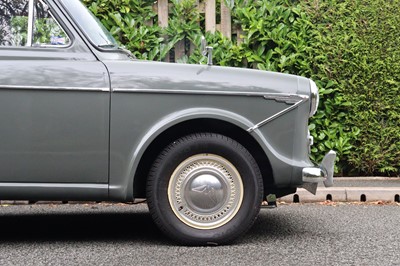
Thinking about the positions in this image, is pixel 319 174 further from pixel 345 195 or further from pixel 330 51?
pixel 330 51

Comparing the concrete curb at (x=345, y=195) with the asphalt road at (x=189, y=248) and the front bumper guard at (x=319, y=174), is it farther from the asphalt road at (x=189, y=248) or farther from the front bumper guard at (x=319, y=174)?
the front bumper guard at (x=319, y=174)

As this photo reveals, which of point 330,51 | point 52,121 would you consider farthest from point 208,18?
point 52,121

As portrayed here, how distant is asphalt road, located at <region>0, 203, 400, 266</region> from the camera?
541 centimetres

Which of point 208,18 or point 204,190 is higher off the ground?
point 208,18

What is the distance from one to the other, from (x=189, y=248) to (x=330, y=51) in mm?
4263

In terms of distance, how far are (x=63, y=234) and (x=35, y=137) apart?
1007mm

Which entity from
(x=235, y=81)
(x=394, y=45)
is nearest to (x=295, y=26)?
(x=394, y=45)

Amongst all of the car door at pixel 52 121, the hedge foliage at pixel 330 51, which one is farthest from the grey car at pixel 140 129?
the hedge foliage at pixel 330 51

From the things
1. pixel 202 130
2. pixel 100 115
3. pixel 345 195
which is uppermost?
pixel 100 115

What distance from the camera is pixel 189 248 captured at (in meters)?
5.78

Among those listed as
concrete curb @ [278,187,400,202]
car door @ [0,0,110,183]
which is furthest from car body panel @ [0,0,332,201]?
concrete curb @ [278,187,400,202]

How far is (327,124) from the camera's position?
941 cm

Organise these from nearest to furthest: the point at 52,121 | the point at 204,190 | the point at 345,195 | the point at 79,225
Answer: the point at 52,121
the point at 204,190
the point at 79,225
the point at 345,195

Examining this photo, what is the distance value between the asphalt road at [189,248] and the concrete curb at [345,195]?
446mm
